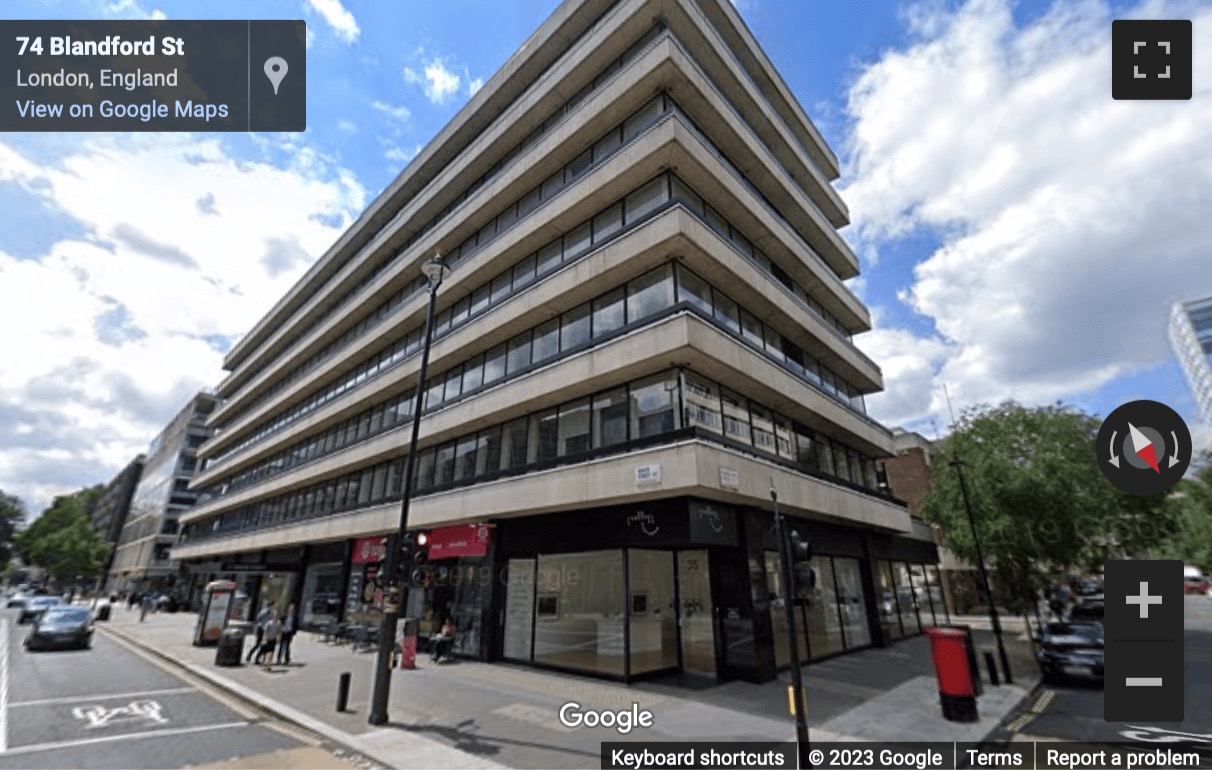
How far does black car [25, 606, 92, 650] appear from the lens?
2031 centimetres

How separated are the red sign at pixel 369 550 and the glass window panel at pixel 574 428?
11.1m

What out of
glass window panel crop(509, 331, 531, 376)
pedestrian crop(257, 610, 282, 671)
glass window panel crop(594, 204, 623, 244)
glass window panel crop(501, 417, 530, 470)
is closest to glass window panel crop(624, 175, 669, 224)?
glass window panel crop(594, 204, 623, 244)

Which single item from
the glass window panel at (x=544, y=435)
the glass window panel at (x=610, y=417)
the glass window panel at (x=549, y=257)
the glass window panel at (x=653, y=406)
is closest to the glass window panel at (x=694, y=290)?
the glass window panel at (x=653, y=406)

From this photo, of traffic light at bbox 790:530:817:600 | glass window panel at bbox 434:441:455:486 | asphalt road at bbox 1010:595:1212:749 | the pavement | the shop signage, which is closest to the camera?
traffic light at bbox 790:530:817:600

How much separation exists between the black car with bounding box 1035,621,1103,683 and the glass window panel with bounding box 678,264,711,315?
13.0 meters

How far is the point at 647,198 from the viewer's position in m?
15.9

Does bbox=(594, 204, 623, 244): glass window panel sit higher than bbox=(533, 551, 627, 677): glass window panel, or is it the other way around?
bbox=(594, 204, 623, 244): glass window panel

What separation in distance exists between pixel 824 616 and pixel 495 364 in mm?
14522

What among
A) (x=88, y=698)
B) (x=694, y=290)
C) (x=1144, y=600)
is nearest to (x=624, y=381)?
(x=694, y=290)

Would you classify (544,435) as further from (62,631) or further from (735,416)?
(62,631)

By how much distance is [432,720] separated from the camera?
1001 cm

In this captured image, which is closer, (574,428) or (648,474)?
(648,474)

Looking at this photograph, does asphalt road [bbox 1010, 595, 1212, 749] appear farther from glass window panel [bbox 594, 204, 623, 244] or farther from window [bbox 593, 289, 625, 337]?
glass window panel [bbox 594, 204, 623, 244]

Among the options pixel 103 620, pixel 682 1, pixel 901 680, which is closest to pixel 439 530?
pixel 901 680
